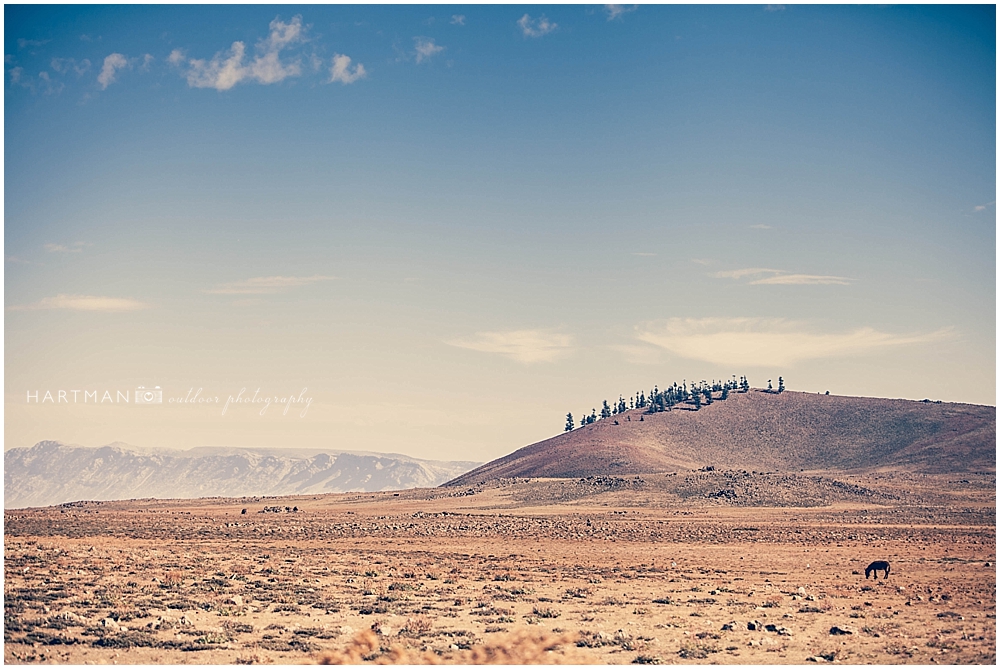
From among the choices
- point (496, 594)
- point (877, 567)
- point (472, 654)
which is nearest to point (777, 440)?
point (877, 567)

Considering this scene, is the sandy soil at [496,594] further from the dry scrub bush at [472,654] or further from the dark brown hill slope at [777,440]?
the dark brown hill slope at [777,440]

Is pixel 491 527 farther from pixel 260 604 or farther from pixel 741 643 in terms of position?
pixel 741 643

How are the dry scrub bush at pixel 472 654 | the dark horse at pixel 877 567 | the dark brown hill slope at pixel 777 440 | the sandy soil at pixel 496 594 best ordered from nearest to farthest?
the dry scrub bush at pixel 472 654 → the sandy soil at pixel 496 594 → the dark horse at pixel 877 567 → the dark brown hill slope at pixel 777 440

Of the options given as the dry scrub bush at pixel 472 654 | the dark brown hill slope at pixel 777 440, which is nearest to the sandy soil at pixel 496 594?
the dry scrub bush at pixel 472 654

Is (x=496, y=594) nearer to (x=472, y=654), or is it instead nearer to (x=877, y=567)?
(x=472, y=654)

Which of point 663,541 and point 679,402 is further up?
point 679,402

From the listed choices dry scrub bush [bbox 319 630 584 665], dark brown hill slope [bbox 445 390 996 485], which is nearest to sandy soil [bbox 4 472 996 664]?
dry scrub bush [bbox 319 630 584 665]

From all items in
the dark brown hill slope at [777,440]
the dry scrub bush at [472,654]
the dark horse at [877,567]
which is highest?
the dark brown hill slope at [777,440]

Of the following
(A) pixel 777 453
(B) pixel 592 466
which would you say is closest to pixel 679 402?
(A) pixel 777 453
